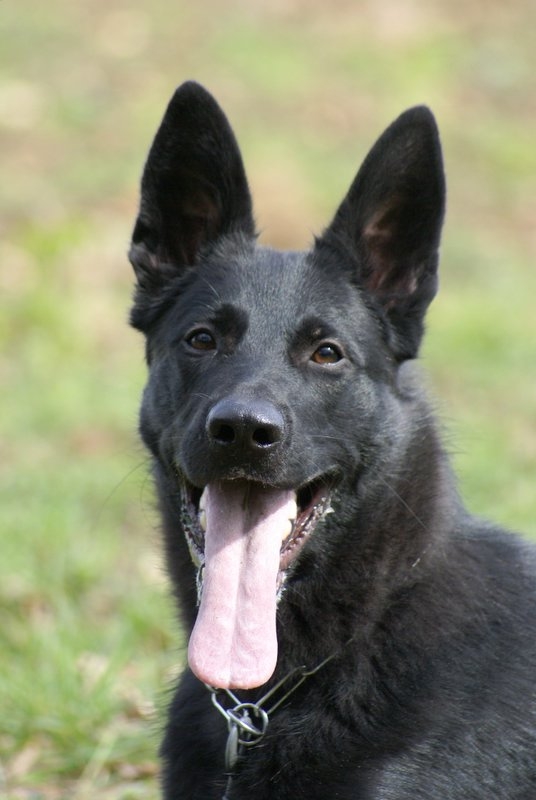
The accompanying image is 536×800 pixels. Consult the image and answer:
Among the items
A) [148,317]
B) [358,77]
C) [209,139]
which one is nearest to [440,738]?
[148,317]

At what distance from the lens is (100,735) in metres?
4.30

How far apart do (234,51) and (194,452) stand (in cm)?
1232

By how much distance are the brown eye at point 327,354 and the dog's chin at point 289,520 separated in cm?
36

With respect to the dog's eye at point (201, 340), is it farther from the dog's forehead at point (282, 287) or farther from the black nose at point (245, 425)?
the black nose at point (245, 425)

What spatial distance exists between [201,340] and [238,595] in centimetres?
85

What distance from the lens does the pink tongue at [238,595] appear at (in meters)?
3.09

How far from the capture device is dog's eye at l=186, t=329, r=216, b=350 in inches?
139

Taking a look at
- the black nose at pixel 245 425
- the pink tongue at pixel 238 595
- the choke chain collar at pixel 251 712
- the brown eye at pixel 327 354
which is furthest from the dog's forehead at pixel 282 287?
the choke chain collar at pixel 251 712

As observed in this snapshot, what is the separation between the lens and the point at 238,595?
3129mm

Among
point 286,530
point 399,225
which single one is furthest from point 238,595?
point 399,225

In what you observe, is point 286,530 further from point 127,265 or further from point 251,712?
point 127,265

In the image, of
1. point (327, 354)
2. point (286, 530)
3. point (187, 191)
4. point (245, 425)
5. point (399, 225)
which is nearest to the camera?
point (245, 425)

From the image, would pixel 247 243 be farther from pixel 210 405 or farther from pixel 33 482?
pixel 33 482

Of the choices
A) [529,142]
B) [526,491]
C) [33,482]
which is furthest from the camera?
[529,142]
